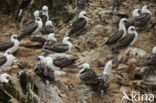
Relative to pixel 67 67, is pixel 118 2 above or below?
above

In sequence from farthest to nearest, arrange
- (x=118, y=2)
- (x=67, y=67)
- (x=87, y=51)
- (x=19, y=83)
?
(x=118, y=2) → (x=87, y=51) → (x=67, y=67) → (x=19, y=83)

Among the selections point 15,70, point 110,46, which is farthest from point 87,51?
point 15,70

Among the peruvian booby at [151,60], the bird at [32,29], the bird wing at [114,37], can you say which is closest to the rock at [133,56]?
the peruvian booby at [151,60]

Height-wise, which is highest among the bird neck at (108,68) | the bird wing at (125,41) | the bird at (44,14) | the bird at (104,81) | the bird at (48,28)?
the bird at (44,14)

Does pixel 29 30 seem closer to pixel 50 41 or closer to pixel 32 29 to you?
pixel 32 29

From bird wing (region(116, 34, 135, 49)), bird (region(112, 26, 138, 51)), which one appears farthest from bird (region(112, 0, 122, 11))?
bird wing (region(116, 34, 135, 49))

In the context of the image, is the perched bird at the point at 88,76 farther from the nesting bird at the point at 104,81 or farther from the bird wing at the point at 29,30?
the bird wing at the point at 29,30

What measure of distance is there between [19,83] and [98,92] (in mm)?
3133

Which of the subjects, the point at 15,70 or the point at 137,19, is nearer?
the point at 15,70

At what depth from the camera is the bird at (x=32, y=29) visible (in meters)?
23.8

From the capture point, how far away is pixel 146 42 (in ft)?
75.7

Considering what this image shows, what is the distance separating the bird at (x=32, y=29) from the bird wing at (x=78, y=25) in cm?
160

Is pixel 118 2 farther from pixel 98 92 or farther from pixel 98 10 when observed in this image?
pixel 98 92

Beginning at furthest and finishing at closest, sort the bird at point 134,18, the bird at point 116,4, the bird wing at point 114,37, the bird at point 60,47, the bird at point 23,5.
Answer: the bird at point 23,5 → the bird at point 116,4 → the bird at point 134,18 → the bird wing at point 114,37 → the bird at point 60,47
